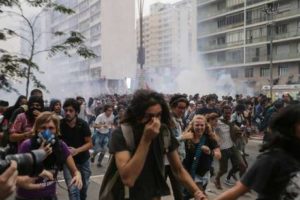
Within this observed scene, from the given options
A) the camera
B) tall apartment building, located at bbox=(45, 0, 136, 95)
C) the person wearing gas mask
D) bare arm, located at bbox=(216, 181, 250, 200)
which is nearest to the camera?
the camera

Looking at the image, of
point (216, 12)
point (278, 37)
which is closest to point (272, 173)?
point (278, 37)

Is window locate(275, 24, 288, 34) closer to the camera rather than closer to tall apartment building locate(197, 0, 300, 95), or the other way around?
tall apartment building locate(197, 0, 300, 95)

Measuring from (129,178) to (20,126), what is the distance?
275 centimetres

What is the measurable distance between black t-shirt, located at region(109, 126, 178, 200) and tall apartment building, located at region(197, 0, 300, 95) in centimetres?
4340

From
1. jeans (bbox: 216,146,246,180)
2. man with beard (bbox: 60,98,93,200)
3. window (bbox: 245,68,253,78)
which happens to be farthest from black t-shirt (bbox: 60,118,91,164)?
window (bbox: 245,68,253,78)

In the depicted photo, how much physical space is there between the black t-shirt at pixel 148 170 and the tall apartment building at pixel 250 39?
43402 mm

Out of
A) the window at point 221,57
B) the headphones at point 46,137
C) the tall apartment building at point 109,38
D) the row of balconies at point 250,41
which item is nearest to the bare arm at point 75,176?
the headphones at point 46,137

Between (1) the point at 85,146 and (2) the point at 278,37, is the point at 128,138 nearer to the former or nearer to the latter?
(1) the point at 85,146

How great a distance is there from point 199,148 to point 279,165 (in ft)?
9.64

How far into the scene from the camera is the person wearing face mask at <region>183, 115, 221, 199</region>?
224 inches

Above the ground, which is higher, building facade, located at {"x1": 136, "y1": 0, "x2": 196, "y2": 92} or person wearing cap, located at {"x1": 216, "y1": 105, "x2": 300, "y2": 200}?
building facade, located at {"x1": 136, "y1": 0, "x2": 196, "y2": 92}

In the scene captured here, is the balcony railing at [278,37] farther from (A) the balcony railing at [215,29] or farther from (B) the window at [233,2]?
(B) the window at [233,2]

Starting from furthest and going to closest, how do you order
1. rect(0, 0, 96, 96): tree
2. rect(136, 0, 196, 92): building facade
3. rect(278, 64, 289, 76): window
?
rect(136, 0, 196, 92): building facade < rect(278, 64, 289, 76): window < rect(0, 0, 96, 96): tree

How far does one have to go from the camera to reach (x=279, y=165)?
278 cm
